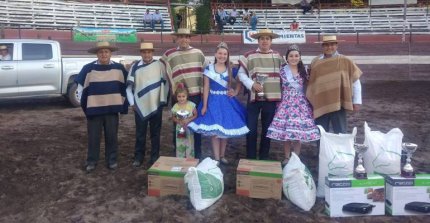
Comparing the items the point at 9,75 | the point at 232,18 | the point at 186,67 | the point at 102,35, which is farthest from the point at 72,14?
the point at 186,67

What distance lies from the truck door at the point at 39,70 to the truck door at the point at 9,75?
0.33ft

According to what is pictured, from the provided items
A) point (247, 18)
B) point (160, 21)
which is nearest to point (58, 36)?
point (160, 21)

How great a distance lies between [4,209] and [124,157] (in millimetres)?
1903

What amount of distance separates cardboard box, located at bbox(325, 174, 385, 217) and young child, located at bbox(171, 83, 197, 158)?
1.87 meters

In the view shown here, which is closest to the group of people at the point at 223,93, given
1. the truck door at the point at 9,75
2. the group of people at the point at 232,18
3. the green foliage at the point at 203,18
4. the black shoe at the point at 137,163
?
the black shoe at the point at 137,163

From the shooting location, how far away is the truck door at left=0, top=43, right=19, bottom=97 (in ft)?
32.2

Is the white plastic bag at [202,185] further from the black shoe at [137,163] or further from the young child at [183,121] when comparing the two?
the black shoe at [137,163]

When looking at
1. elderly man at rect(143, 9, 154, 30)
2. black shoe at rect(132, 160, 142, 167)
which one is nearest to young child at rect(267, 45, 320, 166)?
black shoe at rect(132, 160, 142, 167)

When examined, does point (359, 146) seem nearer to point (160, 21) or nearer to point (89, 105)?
point (89, 105)

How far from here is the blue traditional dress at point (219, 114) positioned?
18.4 ft

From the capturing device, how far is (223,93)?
5.68m

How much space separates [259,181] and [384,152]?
131 cm

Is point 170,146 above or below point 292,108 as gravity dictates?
below

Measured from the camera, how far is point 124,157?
6.59 metres
